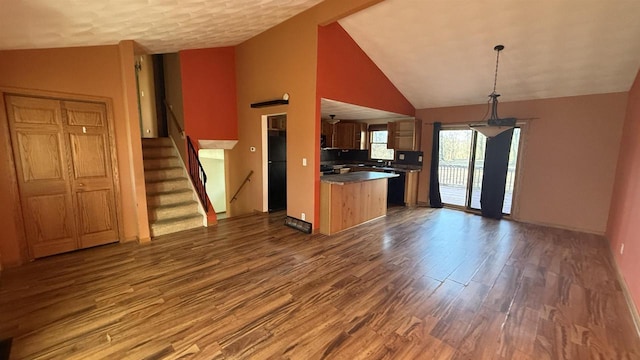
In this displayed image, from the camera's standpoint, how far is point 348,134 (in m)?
7.60

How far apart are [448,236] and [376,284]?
2.20m

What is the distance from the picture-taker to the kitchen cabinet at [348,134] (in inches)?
296

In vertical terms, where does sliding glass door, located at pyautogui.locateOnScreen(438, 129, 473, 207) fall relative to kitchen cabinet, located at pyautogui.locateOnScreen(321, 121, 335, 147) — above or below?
below

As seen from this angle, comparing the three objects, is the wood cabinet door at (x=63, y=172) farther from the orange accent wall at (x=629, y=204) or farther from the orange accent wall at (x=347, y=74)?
the orange accent wall at (x=629, y=204)

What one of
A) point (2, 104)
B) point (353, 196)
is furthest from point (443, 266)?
point (2, 104)

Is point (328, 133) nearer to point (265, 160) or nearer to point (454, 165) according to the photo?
point (265, 160)

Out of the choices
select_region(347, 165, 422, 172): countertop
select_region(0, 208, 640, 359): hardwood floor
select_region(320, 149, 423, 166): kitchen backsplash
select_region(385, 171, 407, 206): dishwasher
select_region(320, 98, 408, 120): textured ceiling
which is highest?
select_region(320, 98, 408, 120): textured ceiling

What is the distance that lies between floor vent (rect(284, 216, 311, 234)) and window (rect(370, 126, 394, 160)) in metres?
4.00

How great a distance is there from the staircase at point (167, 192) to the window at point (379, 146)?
5.10m

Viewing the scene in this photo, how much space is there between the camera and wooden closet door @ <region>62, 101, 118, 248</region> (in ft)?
11.6

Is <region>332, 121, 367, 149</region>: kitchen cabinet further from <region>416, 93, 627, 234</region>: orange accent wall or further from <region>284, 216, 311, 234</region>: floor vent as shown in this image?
<region>416, 93, 627, 234</region>: orange accent wall

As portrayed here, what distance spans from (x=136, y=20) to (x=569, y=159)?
711cm

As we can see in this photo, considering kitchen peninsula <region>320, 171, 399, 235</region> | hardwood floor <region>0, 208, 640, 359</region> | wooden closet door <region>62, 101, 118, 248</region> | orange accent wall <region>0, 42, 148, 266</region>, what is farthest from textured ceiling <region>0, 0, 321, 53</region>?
kitchen peninsula <region>320, 171, 399, 235</region>

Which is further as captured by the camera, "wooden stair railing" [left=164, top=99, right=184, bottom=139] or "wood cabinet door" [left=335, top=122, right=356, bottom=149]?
"wood cabinet door" [left=335, top=122, right=356, bottom=149]
